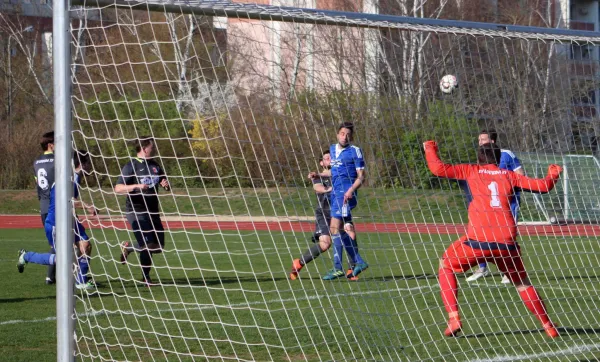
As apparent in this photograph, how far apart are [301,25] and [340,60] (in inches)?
14.7

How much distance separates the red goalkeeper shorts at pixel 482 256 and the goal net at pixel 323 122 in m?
0.35

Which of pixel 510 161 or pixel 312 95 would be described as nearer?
pixel 312 95

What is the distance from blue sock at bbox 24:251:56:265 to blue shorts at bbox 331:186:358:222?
3.26 metres

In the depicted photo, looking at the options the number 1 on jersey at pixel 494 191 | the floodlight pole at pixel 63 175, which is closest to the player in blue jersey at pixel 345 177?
the number 1 on jersey at pixel 494 191

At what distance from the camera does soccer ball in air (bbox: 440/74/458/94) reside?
7277 mm

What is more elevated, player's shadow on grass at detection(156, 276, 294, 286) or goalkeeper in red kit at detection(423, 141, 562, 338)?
goalkeeper in red kit at detection(423, 141, 562, 338)

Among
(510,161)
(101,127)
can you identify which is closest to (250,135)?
(101,127)

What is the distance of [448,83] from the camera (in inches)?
288

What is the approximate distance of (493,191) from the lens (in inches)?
309

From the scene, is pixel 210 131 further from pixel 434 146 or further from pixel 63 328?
pixel 434 146

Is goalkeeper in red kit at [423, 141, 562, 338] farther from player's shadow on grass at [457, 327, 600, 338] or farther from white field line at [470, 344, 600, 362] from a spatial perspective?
white field line at [470, 344, 600, 362]

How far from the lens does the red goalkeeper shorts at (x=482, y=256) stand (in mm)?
7809

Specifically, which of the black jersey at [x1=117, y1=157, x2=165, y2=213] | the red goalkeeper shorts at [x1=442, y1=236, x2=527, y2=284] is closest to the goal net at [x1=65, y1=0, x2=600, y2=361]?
the red goalkeeper shorts at [x1=442, y1=236, x2=527, y2=284]

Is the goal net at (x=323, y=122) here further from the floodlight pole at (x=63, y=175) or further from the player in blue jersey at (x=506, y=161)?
the floodlight pole at (x=63, y=175)
